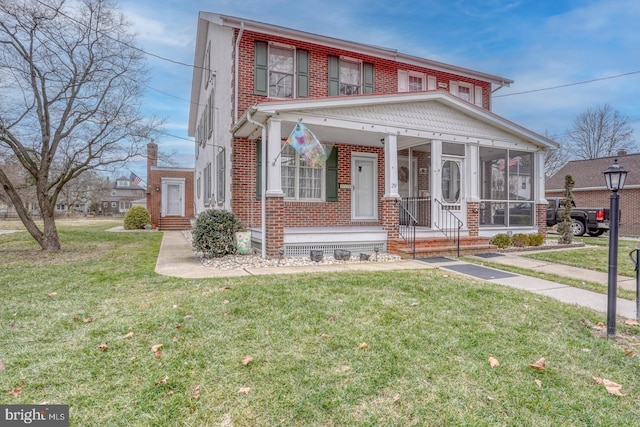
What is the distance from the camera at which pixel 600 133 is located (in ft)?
105

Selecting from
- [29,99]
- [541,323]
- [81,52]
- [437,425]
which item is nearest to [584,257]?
[541,323]

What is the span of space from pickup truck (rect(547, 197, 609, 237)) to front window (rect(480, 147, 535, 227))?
500 cm

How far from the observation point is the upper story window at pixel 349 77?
1071 centimetres

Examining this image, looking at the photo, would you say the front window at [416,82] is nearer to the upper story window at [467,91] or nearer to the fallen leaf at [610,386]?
the upper story window at [467,91]

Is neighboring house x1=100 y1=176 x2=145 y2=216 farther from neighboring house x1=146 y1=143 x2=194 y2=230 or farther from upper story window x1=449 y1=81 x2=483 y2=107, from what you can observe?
upper story window x1=449 y1=81 x2=483 y2=107

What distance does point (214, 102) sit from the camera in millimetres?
12383

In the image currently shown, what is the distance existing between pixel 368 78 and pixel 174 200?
15185 mm

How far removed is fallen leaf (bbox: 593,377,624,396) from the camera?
2704 mm

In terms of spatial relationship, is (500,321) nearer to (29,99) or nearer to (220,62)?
(220,62)

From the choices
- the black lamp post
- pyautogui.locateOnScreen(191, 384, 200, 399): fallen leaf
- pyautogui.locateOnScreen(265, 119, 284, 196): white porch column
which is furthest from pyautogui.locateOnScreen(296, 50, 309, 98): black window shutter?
pyautogui.locateOnScreen(191, 384, 200, 399): fallen leaf

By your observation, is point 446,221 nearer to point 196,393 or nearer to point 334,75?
point 334,75

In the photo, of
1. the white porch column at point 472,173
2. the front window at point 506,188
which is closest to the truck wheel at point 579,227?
the front window at point 506,188

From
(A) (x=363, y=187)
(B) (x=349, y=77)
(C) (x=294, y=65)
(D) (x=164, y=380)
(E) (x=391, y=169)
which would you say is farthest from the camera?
(A) (x=363, y=187)

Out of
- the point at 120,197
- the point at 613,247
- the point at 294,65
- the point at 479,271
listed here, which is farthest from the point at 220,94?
the point at 120,197
